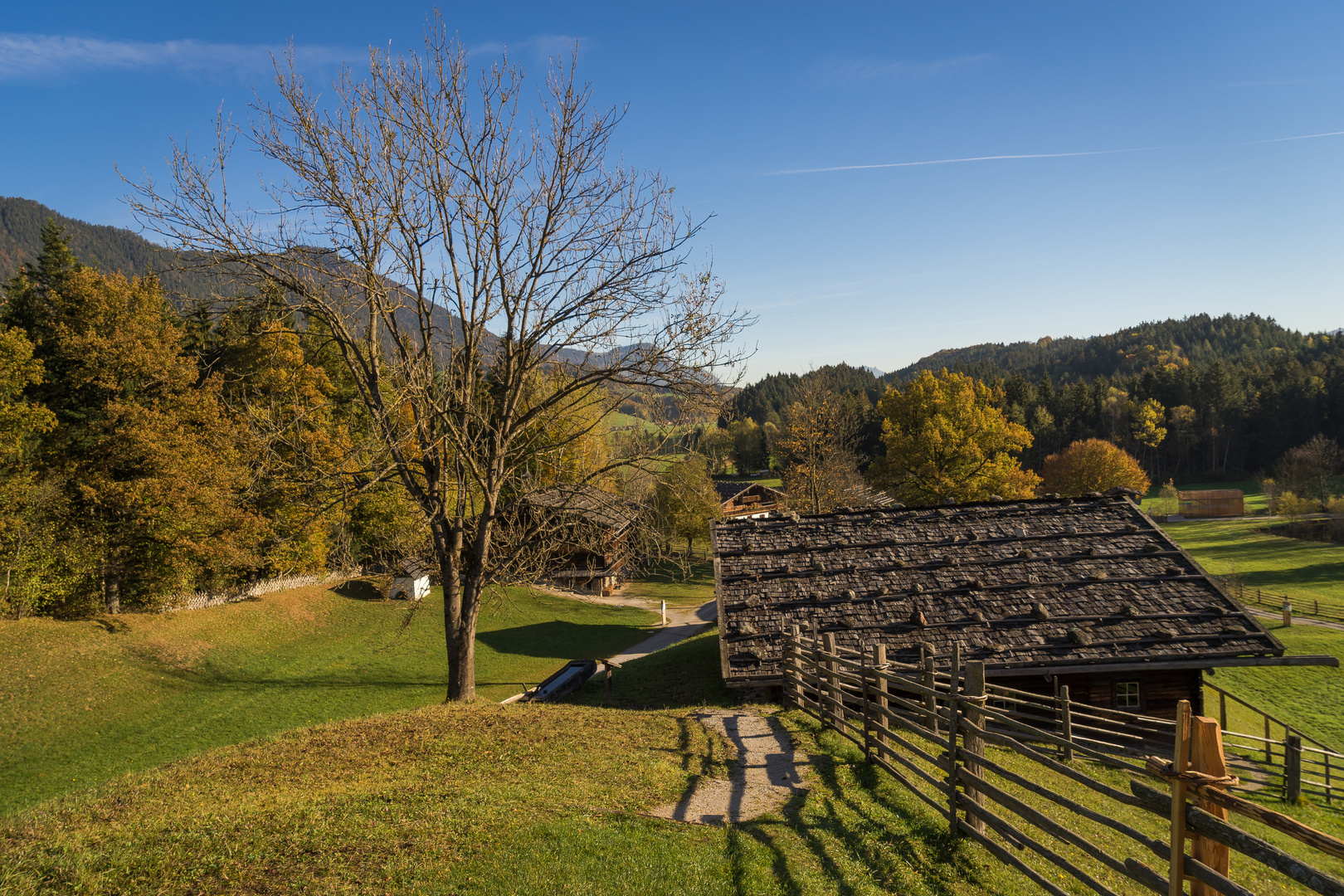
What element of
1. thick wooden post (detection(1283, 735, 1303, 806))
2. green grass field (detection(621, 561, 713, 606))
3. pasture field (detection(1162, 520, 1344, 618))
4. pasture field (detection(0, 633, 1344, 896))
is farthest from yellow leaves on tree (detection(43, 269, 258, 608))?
pasture field (detection(1162, 520, 1344, 618))

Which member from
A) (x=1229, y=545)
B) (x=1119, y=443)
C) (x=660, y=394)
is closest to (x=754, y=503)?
(x=1229, y=545)

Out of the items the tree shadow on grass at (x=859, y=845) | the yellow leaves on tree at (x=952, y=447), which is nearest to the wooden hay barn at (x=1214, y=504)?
the yellow leaves on tree at (x=952, y=447)

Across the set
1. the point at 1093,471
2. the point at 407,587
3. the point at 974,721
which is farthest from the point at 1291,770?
the point at 1093,471

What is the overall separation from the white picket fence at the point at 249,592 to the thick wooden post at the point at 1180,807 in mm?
28075

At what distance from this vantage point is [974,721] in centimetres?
753

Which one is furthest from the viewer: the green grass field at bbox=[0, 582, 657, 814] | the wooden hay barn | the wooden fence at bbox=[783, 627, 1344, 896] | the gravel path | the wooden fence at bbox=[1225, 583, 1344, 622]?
the wooden hay barn

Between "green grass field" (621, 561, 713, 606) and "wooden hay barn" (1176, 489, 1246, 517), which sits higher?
"wooden hay barn" (1176, 489, 1246, 517)

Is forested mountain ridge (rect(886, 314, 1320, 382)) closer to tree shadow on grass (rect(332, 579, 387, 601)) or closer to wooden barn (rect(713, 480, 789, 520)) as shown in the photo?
wooden barn (rect(713, 480, 789, 520))

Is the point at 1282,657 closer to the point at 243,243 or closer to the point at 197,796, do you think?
the point at 197,796

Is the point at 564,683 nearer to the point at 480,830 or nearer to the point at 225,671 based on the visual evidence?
the point at 480,830

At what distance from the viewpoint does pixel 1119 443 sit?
86.6m

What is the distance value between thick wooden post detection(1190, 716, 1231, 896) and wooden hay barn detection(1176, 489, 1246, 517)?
81.1 meters

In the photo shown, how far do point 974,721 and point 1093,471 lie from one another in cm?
5886

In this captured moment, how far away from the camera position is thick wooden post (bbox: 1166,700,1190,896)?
4234mm
